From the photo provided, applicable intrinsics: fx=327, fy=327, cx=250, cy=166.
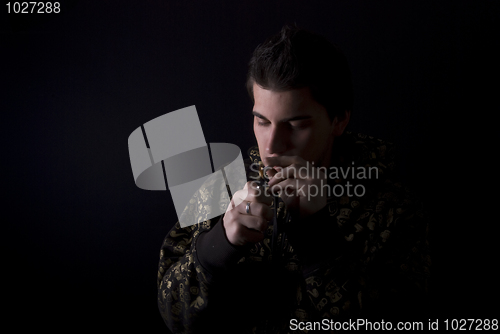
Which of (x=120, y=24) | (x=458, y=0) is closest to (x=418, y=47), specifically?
(x=458, y=0)

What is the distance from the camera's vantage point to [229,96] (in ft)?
3.81

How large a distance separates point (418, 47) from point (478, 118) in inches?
12.3

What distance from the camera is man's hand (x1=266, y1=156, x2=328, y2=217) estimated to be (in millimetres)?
793

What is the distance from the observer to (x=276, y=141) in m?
0.81

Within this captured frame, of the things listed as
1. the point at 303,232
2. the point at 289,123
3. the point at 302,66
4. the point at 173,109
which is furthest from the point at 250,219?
the point at 173,109

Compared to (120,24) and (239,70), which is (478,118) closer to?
(239,70)

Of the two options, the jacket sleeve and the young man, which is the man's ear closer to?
the young man

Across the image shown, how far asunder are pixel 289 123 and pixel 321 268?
1.21ft

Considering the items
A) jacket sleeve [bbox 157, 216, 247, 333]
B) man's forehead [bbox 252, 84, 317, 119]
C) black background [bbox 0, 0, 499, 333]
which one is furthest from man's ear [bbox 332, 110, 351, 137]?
jacket sleeve [bbox 157, 216, 247, 333]

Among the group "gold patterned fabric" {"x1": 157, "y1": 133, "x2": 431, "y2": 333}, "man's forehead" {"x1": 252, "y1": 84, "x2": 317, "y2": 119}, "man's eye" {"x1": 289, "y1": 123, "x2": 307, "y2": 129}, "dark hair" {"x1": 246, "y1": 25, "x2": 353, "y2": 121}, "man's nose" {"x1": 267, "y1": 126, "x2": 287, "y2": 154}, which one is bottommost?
"gold patterned fabric" {"x1": 157, "y1": 133, "x2": 431, "y2": 333}

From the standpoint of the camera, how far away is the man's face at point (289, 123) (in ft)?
2.65

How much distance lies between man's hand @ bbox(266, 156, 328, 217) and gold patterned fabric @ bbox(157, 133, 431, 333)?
0.10 ft

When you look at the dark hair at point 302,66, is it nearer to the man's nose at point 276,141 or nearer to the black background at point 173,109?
the man's nose at point 276,141

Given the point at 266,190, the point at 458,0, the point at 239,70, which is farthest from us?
the point at 239,70
